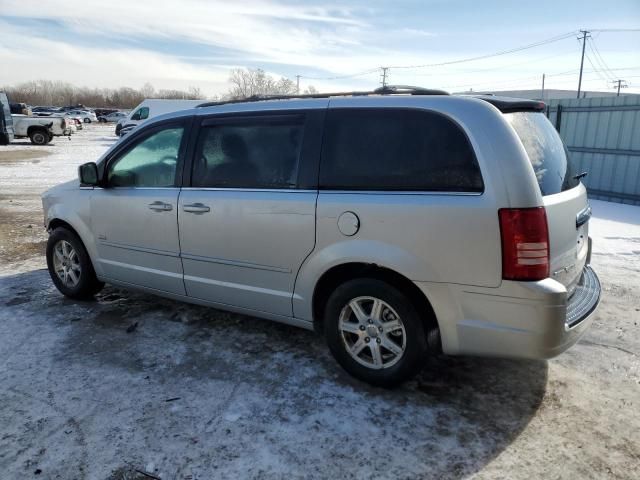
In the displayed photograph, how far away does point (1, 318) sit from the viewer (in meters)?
4.56

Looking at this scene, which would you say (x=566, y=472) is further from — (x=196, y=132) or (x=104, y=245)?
(x=104, y=245)

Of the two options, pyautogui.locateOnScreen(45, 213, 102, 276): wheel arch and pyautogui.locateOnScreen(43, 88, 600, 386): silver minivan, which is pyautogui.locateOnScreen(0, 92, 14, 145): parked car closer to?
pyautogui.locateOnScreen(45, 213, 102, 276): wheel arch

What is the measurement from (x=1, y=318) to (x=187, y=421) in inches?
103

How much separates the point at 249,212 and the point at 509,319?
1.87 metres

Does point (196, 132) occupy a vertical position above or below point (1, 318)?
above

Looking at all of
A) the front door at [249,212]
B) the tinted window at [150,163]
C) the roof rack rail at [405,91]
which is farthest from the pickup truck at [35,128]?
the roof rack rail at [405,91]

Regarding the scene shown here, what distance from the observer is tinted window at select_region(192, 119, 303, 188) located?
357 cm

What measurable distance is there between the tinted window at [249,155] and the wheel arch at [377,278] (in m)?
0.70

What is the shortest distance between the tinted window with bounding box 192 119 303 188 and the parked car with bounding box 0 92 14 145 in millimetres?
24425

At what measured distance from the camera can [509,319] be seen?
9.34 feet

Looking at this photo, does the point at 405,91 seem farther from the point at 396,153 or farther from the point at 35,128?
the point at 35,128

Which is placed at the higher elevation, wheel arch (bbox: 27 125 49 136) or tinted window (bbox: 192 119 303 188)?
tinted window (bbox: 192 119 303 188)

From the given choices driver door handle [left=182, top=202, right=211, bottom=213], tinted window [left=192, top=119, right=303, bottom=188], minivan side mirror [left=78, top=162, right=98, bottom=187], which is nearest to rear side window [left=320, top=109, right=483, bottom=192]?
tinted window [left=192, top=119, right=303, bottom=188]

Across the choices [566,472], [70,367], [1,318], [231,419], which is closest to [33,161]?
[1,318]
